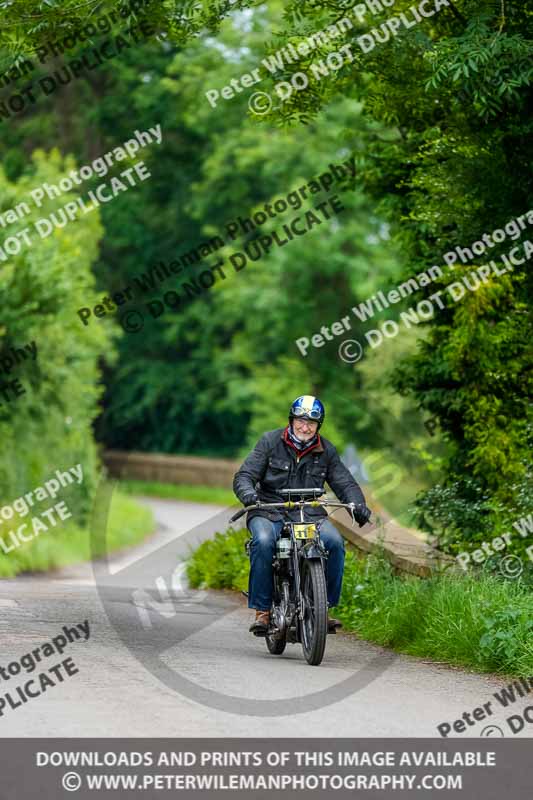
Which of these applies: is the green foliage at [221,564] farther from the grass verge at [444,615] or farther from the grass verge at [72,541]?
the grass verge at [72,541]

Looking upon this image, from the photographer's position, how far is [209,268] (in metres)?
45.7

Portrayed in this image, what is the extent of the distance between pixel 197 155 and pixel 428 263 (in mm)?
33499

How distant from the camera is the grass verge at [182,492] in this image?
1683 inches

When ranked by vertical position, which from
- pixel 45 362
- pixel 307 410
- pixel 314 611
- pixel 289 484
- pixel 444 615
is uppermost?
pixel 45 362

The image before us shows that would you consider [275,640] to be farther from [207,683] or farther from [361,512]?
[207,683]

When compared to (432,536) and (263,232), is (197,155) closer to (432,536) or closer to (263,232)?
(263,232)

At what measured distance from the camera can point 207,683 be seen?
9141 millimetres

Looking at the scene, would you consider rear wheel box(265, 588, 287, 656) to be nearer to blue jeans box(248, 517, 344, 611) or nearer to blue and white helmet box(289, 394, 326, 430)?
blue jeans box(248, 517, 344, 611)
